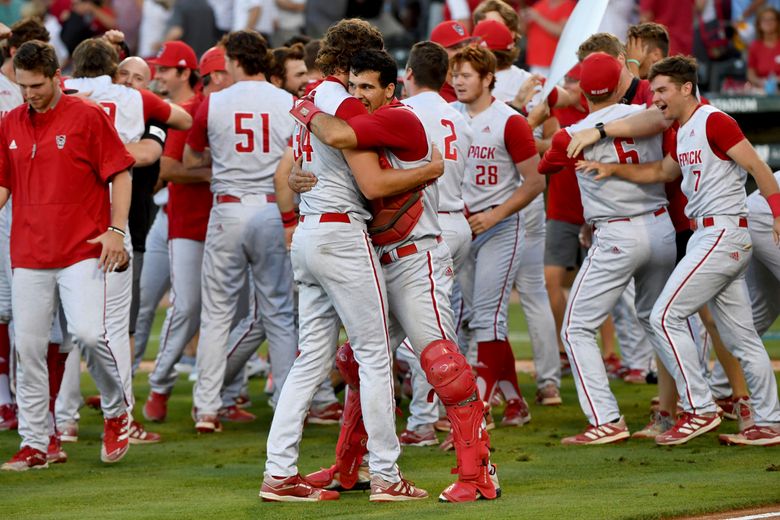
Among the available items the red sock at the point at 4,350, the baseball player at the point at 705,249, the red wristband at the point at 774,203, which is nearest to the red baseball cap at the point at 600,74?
the baseball player at the point at 705,249

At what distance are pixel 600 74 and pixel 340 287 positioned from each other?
2494mm

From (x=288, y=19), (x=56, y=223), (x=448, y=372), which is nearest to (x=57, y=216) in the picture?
(x=56, y=223)

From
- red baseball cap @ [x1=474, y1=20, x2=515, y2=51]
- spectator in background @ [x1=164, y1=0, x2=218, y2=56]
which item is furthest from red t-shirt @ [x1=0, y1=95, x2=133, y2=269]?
spectator in background @ [x1=164, y1=0, x2=218, y2=56]

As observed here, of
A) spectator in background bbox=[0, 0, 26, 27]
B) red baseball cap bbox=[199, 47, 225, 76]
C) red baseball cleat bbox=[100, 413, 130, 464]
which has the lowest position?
red baseball cleat bbox=[100, 413, 130, 464]

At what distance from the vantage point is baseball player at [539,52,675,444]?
761 centimetres

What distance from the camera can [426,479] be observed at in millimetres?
6676

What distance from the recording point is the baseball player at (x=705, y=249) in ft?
23.8

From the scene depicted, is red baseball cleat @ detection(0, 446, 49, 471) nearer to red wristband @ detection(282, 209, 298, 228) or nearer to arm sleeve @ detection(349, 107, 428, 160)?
red wristband @ detection(282, 209, 298, 228)

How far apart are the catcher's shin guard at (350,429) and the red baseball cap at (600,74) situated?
2.40m

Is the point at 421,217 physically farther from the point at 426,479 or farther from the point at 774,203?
the point at 774,203

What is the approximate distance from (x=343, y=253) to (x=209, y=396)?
3022mm

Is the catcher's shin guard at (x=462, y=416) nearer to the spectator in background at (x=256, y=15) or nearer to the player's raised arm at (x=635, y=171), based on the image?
the player's raised arm at (x=635, y=171)

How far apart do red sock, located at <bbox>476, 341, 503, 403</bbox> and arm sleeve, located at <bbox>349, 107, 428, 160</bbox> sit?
8.56ft

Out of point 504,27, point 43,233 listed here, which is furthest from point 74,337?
point 504,27
